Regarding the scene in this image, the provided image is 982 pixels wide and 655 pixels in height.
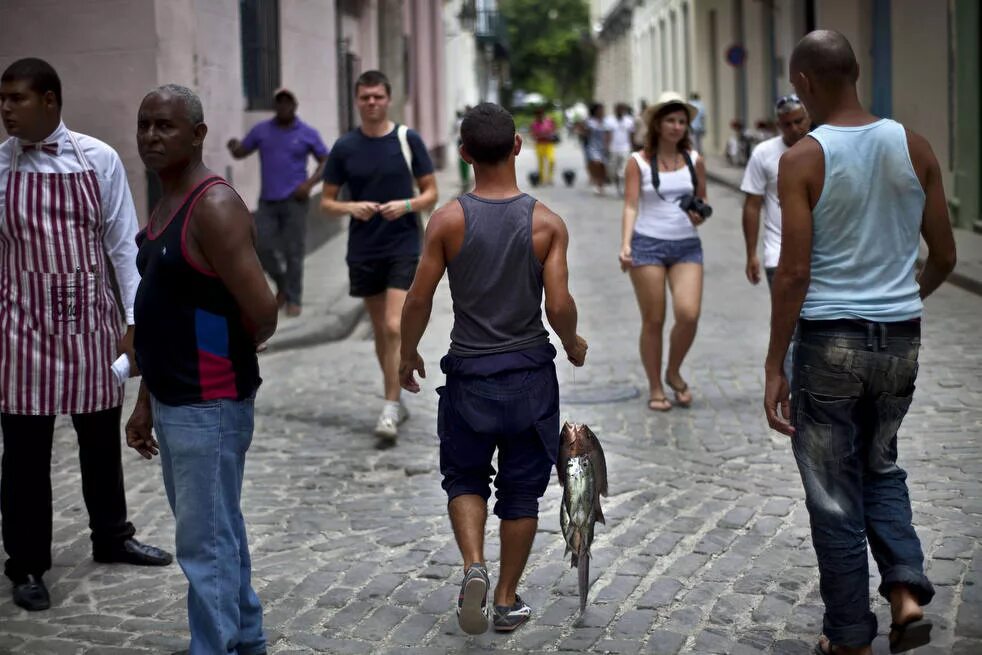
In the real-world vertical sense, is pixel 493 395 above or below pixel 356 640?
above

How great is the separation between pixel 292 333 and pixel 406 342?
21.8ft

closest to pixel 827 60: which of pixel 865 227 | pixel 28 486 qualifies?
pixel 865 227

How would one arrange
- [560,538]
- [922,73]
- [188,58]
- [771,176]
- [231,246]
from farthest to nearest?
[922,73]
[188,58]
[771,176]
[560,538]
[231,246]

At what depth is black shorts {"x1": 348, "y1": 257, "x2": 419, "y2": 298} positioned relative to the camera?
26.0 ft

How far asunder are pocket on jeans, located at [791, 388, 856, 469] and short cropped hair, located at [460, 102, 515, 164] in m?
1.22

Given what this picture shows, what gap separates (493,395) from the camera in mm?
4723

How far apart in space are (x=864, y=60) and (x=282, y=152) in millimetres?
12590

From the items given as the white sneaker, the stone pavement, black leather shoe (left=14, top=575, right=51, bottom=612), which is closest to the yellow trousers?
the stone pavement

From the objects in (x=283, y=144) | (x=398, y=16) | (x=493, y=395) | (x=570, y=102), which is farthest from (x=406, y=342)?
(x=570, y=102)

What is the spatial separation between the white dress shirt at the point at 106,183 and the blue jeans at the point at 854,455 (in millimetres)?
2372

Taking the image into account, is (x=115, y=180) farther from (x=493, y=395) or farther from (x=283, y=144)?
(x=283, y=144)

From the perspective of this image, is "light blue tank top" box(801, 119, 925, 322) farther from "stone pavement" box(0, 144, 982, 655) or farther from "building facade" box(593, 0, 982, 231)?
"building facade" box(593, 0, 982, 231)

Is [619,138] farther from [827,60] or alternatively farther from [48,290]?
[827,60]

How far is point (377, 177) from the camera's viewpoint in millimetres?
7922
